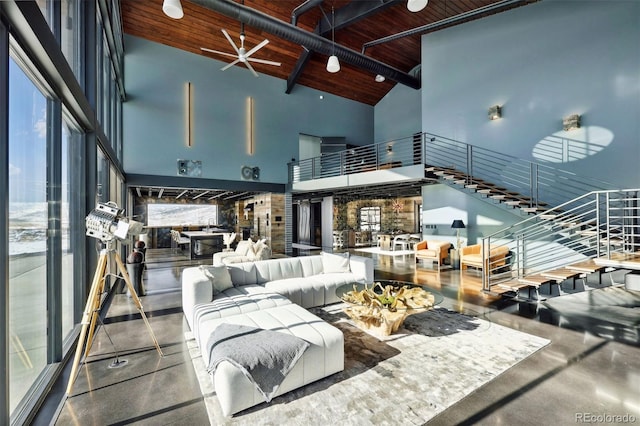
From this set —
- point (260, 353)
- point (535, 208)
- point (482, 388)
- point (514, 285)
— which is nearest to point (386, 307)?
point (482, 388)

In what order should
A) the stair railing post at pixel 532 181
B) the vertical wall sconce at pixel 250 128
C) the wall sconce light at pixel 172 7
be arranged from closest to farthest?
the wall sconce light at pixel 172 7, the stair railing post at pixel 532 181, the vertical wall sconce at pixel 250 128

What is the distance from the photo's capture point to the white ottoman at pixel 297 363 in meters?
1.90

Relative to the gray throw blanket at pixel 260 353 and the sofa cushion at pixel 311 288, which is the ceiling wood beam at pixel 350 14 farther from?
the gray throw blanket at pixel 260 353

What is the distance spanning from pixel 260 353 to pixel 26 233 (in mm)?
1816

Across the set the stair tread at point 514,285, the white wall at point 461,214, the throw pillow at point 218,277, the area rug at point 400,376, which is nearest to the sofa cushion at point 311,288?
the throw pillow at point 218,277

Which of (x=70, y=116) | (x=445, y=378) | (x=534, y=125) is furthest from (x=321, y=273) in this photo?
(x=534, y=125)

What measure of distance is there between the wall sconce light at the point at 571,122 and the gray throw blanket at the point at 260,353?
22.6ft

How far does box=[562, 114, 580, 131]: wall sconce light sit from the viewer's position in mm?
5652

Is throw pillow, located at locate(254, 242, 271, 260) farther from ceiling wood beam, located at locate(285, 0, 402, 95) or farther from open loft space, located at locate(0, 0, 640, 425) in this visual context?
ceiling wood beam, located at locate(285, 0, 402, 95)

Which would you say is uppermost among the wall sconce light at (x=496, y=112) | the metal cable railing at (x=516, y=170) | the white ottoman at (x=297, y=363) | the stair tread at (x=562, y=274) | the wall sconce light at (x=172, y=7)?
the wall sconce light at (x=172, y=7)

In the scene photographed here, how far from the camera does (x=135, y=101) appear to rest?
7.68 meters

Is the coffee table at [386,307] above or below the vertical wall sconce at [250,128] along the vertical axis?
below

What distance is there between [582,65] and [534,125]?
1288 millimetres

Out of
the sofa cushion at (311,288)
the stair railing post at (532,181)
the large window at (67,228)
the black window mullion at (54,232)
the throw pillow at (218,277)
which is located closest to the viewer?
the black window mullion at (54,232)
